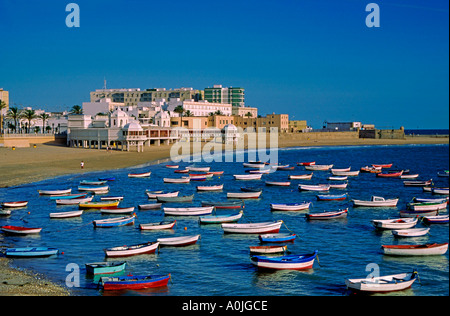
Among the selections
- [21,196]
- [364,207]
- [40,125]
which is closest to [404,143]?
[40,125]

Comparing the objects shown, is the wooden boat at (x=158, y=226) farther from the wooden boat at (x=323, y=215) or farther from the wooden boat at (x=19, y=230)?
the wooden boat at (x=323, y=215)

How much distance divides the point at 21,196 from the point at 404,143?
165855 millimetres

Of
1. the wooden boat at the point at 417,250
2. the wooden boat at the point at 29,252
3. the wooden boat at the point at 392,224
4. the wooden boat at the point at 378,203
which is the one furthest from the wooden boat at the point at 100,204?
the wooden boat at the point at 417,250

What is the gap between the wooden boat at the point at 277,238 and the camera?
36.7m

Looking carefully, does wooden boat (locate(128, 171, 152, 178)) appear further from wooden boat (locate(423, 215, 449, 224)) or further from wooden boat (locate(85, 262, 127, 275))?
wooden boat (locate(85, 262, 127, 275))

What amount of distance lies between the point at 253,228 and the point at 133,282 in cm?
1480

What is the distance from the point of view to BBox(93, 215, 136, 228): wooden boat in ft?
140

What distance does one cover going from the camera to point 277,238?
3678cm

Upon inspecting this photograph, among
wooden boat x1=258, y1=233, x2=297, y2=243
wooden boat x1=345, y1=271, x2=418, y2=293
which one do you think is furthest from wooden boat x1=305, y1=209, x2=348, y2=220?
wooden boat x1=345, y1=271, x2=418, y2=293

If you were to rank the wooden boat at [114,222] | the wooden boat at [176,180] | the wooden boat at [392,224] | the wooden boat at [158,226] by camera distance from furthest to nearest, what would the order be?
the wooden boat at [176,180] → the wooden boat at [114,222] → the wooden boat at [158,226] → the wooden boat at [392,224]

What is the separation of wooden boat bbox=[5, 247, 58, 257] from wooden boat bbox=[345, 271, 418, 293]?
1905 centimetres

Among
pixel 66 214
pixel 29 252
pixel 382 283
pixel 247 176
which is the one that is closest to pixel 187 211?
pixel 66 214

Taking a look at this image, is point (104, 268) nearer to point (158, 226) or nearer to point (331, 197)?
point (158, 226)

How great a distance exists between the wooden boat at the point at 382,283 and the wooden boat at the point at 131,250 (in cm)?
1353
